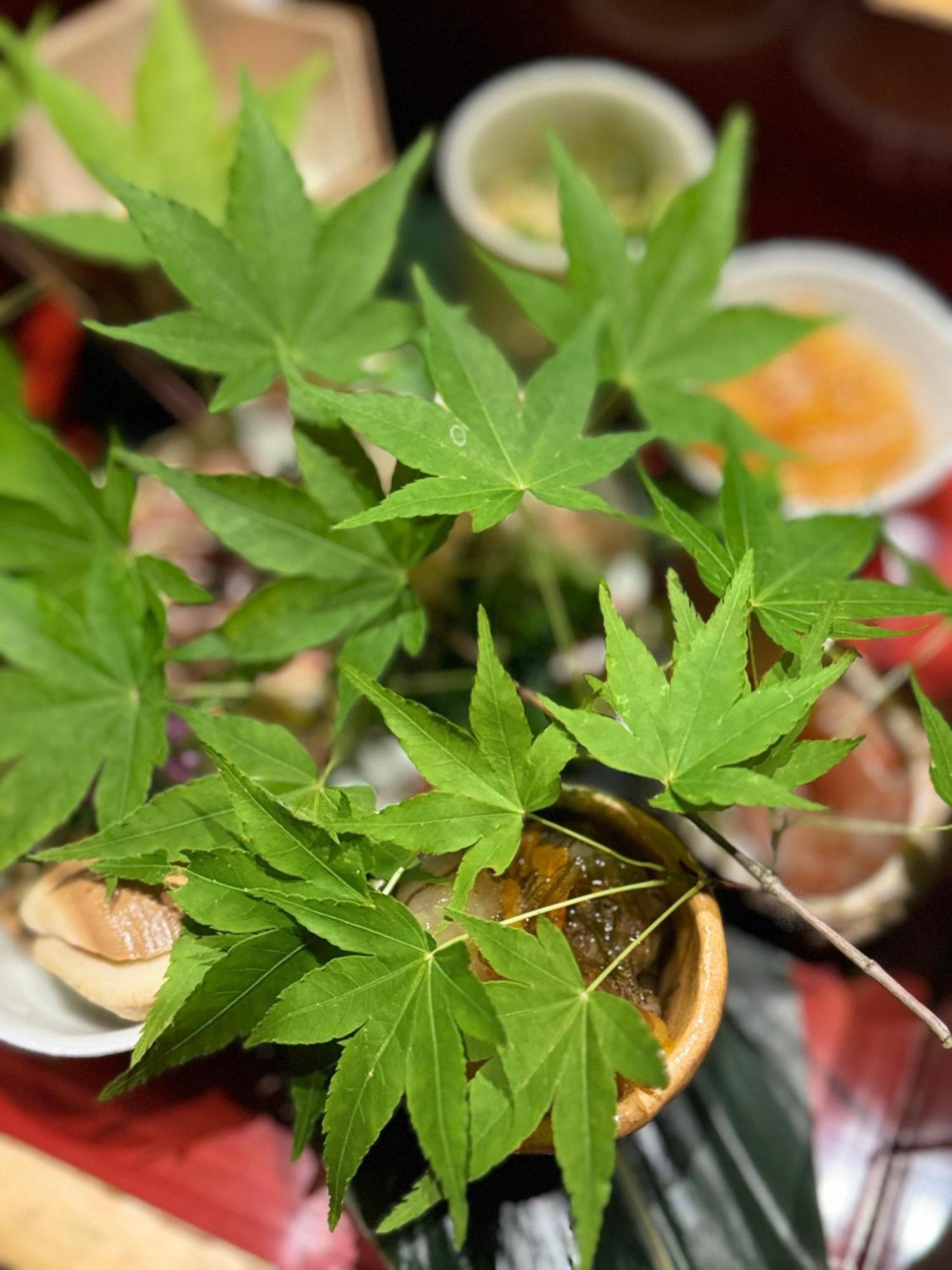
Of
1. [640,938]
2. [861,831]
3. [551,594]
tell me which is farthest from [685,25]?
[640,938]

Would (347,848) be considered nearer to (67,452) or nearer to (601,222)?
(67,452)

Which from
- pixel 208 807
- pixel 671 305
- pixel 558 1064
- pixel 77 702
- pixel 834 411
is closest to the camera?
pixel 558 1064

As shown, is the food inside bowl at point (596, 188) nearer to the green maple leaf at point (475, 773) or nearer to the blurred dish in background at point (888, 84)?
the blurred dish in background at point (888, 84)

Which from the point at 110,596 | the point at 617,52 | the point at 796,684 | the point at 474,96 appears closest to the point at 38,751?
the point at 110,596

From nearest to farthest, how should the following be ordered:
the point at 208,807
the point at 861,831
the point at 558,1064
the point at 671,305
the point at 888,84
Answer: the point at 558,1064
the point at 208,807
the point at 671,305
the point at 861,831
the point at 888,84

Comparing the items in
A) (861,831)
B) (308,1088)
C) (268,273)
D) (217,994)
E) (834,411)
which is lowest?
(861,831)

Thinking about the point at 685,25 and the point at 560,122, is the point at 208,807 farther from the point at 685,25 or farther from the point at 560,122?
the point at 685,25
